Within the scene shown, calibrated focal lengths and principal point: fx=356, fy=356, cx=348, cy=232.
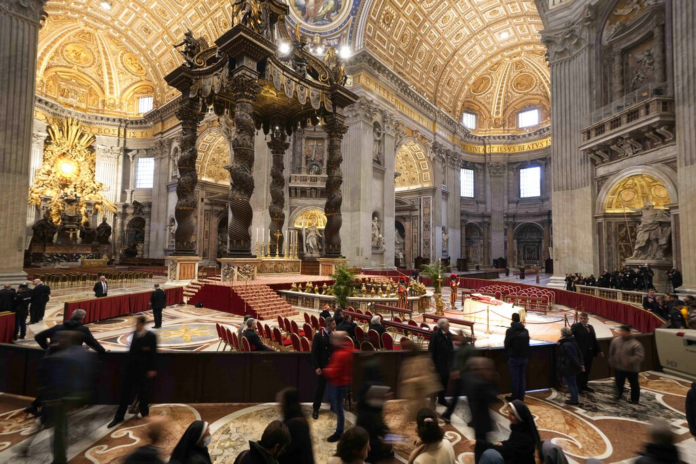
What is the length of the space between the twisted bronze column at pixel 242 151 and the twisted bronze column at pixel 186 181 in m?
2.49

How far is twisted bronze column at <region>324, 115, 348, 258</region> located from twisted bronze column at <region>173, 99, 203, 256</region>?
519 cm

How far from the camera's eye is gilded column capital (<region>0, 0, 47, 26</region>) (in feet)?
41.7

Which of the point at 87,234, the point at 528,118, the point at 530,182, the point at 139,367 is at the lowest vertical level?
the point at 139,367

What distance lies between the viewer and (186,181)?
1310cm

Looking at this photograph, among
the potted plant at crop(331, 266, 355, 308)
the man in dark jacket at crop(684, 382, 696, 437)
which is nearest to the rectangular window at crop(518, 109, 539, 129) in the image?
the potted plant at crop(331, 266, 355, 308)

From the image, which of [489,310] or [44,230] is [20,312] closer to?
[489,310]

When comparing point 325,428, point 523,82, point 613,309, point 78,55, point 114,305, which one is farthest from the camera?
point 523,82

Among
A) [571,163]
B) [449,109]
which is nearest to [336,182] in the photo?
[571,163]

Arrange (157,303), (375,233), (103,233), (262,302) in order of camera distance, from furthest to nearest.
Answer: (103,233) → (375,233) → (262,302) → (157,303)

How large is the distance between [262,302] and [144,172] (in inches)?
994

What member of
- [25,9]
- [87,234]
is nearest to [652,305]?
[25,9]

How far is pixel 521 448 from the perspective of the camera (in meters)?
2.68

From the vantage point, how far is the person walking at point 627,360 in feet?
16.0

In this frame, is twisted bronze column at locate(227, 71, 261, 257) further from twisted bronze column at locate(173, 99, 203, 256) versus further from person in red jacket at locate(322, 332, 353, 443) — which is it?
person in red jacket at locate(322, 332, 353, 443)
